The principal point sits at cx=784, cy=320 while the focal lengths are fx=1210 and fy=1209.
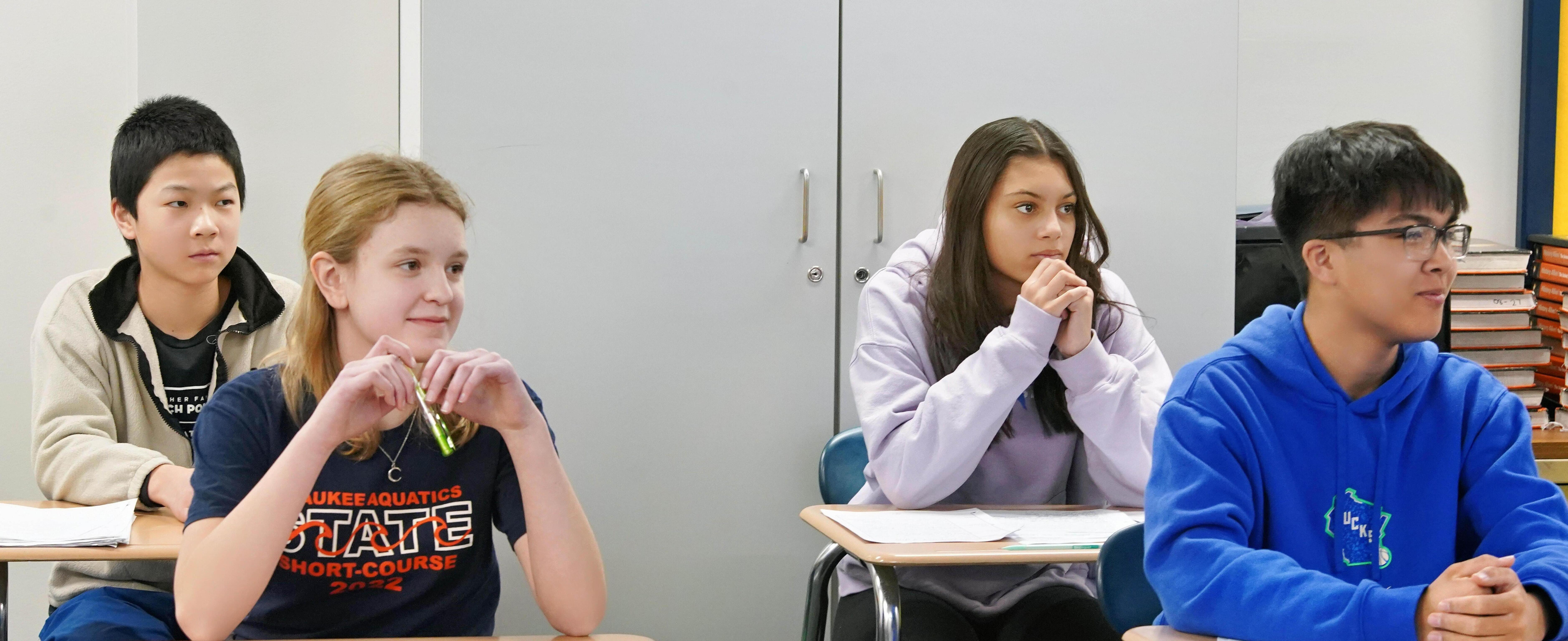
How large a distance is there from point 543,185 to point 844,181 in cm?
69

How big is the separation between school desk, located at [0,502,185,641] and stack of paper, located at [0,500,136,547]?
0.01 meters

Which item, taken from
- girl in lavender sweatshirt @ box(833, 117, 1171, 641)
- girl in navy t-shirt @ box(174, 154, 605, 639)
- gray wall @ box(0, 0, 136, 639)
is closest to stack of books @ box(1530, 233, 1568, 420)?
girl in lavender sweatshirt @ box(833, 117, 1171, 641)

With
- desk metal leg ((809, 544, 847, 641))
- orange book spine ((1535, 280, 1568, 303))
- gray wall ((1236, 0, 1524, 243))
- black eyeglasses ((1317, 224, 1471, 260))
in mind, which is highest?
gray wall ((1236, 0, 1524, 243))

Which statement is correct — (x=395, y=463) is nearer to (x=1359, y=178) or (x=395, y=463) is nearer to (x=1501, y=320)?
(x=1359, y=178)

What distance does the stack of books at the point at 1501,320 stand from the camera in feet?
10.5

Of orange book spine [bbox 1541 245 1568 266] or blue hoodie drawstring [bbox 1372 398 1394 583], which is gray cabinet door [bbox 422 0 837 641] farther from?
orange book spine [bbox 1541 245 1568 266]

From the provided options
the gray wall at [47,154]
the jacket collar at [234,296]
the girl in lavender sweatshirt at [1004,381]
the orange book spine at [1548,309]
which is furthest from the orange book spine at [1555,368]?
the gray wall at [47,154]

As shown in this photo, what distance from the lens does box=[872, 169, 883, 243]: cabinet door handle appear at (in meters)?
2.80

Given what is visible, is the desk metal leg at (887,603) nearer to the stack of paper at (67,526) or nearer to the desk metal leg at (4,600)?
the stack of paper at (67,526)

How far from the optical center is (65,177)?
2797mm

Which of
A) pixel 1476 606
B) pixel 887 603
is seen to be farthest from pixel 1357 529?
pixel 887 603

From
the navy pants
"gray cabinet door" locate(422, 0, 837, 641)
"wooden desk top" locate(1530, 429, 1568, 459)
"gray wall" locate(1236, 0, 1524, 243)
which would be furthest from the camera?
"gray wall" locate(1236, 0, 1524, 243)

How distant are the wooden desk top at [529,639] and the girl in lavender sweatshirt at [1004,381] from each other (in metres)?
0.67

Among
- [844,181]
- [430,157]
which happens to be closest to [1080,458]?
[844,181]
